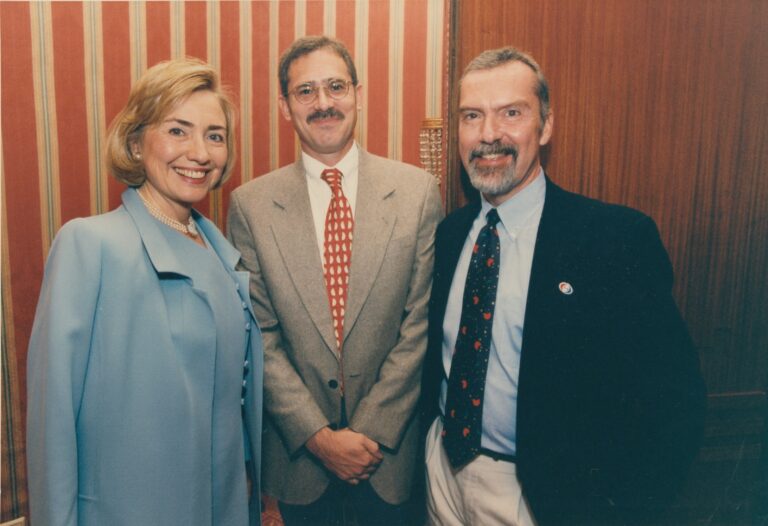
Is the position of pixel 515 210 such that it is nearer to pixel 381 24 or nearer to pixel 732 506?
pixel 732 506

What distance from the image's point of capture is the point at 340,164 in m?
1.86

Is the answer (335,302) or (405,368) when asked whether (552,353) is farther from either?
(335,302)

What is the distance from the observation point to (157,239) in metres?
1.36

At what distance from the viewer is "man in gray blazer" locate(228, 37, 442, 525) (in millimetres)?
1695

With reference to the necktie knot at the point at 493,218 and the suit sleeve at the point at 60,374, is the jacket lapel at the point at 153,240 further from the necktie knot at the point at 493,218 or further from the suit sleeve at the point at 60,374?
the necktie knot at the point at 493,218

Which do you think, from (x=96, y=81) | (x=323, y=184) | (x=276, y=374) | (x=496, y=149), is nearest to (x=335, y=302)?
(x=276, y=374)

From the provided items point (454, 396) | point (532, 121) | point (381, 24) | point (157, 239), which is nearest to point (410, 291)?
point (454, 396)

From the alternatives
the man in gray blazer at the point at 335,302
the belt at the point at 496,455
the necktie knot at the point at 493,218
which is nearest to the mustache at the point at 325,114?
the man in gray blazer at the point at 335,302

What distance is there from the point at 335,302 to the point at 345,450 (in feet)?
1.39

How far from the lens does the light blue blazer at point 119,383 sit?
1.19 meters

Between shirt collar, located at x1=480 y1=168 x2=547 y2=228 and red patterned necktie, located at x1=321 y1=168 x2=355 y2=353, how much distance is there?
0.48m

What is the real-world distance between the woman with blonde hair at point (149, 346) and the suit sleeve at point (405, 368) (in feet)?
1.08

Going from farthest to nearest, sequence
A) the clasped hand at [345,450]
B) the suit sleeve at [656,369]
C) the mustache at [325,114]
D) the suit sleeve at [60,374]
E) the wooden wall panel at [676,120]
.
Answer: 1. the mustache at [325,114]
2. the clasped hand at [345,450]
3. the wooden wall panel at [676,120]
4. the suit sleeve at [656,369]
5. the suit sleeve at [60,374]

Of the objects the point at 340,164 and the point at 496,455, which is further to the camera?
the point at 340,164
